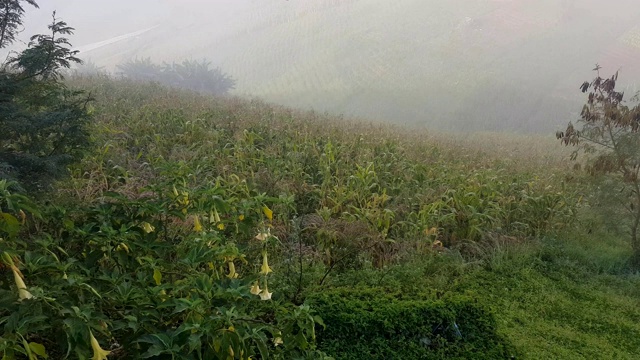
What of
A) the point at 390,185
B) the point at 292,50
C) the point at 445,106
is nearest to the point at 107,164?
the point at 390,185

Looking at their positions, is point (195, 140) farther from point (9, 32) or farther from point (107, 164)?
point (9, 32)

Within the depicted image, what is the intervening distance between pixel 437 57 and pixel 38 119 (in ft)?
71.7

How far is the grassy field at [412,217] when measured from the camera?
366cm

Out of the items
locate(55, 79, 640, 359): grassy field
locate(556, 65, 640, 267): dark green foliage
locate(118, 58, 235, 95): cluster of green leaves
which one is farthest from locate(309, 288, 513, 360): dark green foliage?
locate(118, 58, 235, 95): cluster of green leaves

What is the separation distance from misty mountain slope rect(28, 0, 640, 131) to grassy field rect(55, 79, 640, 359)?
37.0ft

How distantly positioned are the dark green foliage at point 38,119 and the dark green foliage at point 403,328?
6.31ft

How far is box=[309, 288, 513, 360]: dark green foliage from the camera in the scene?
2.93 m

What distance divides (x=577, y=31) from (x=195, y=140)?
21.3 m

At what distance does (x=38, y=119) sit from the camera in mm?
3045

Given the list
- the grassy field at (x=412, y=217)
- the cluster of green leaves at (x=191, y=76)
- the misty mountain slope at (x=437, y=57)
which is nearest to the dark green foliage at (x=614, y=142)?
the grassy field at (x=412, y=217)

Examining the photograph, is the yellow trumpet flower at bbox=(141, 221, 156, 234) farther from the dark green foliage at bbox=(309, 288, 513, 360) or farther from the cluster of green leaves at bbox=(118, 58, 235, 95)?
the cluster of green leaves at bbox=(118, 58, 235, 95)

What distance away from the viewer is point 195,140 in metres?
6.67

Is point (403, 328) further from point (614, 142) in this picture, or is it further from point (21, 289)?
point (614, 142)

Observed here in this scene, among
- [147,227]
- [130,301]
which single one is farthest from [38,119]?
[130,301]
